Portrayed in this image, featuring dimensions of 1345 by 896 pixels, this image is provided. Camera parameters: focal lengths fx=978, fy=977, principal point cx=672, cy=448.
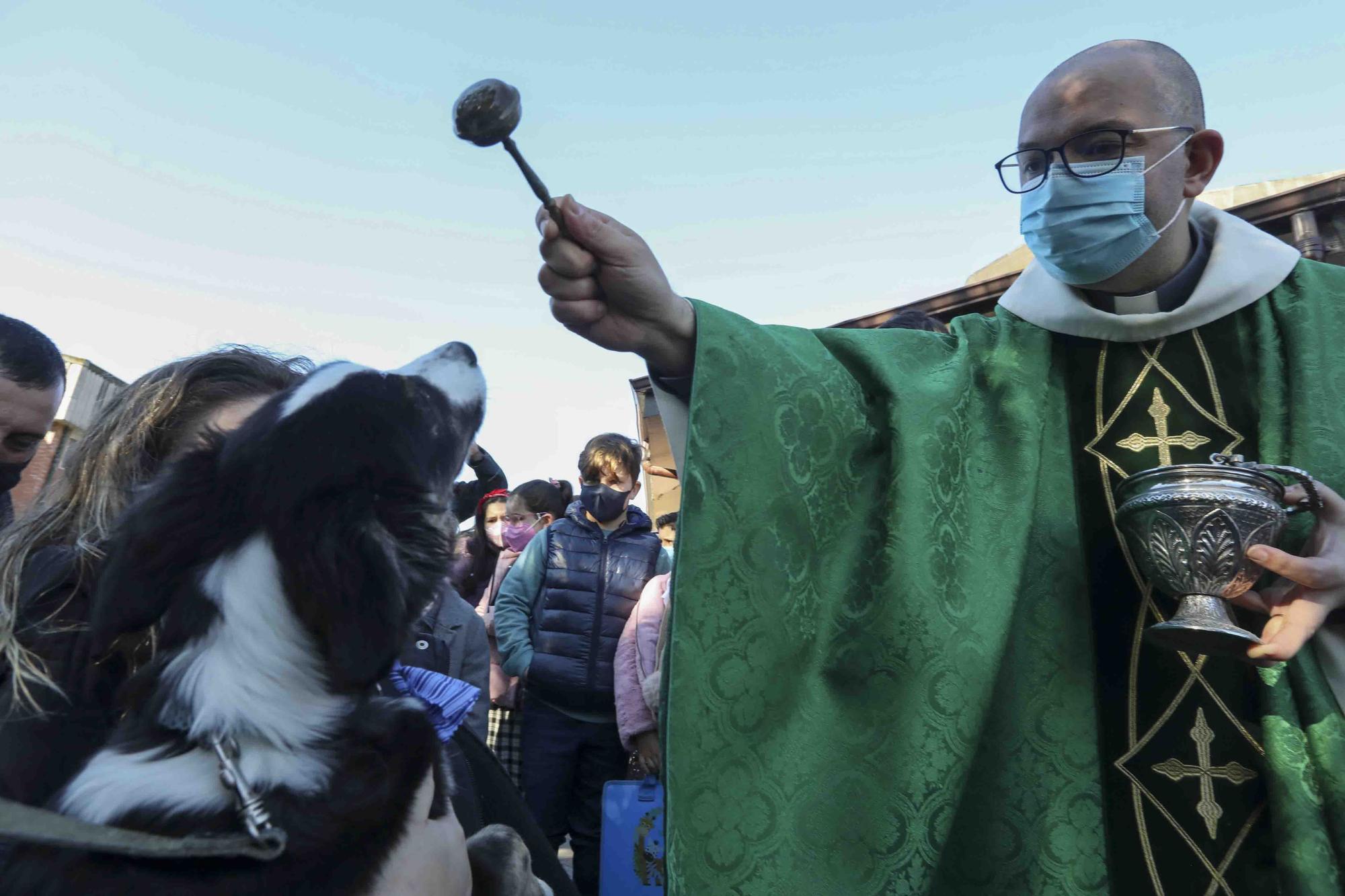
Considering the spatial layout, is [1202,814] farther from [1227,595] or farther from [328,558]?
[328,558]

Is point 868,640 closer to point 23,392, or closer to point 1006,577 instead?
point 1006,577

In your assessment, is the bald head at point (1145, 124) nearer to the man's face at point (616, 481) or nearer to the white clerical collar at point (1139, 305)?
the white clerical collar at point (1139, 305)

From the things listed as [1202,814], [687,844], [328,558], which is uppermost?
[328,558]

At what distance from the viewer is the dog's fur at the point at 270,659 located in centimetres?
170

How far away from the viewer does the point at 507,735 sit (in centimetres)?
541

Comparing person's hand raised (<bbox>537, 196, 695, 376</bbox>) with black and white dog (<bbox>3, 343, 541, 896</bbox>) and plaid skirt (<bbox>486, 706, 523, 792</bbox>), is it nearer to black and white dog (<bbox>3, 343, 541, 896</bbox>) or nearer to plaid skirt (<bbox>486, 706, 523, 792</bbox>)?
black and white dog (<bbox>3, 343, 541, 896</bbox>)

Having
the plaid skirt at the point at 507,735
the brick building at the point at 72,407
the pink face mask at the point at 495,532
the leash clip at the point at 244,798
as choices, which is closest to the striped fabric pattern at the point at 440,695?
the leash clip at the point at 244,798

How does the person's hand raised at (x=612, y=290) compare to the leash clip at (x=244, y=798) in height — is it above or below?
above

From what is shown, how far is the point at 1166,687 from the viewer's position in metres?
2.15

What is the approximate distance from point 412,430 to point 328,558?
1.55 feet

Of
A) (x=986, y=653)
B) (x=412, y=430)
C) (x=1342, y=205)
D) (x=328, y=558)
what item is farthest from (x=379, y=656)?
(x=1342, y=205)

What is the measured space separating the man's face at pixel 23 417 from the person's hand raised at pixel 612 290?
2.49m

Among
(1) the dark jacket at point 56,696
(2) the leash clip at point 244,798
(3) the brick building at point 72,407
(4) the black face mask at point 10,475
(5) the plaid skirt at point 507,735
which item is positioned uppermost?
(3) the brick building at point 72,407

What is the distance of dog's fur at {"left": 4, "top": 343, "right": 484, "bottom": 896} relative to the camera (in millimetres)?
1700
